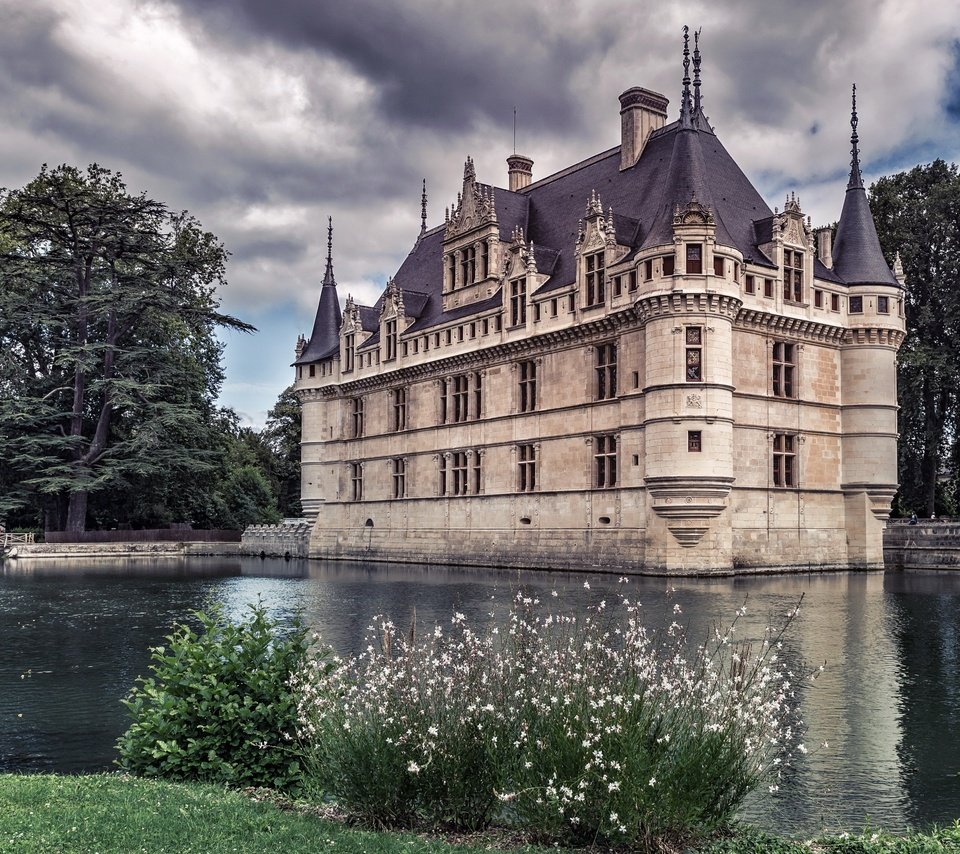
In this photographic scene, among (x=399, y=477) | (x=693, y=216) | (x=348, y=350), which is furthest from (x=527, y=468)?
(x=348, y=350)

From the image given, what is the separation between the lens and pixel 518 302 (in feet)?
149

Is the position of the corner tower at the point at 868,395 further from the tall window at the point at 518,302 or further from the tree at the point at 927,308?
the tall window at the point at 518,302

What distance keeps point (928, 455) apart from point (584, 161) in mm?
21449

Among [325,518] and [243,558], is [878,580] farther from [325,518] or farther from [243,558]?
[243,558]

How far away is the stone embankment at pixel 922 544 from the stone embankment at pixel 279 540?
102 ft

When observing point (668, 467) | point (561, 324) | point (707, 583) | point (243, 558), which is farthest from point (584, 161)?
point (243, 558)

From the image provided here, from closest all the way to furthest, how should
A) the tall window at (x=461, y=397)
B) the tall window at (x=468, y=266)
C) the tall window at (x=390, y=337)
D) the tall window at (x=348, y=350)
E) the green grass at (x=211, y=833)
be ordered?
the green grass at (x=211, y=833)
the tall window at (x=461, y=397)
the tall window at (x=468, y=266)
the tall window at (x=390, y=337)
the tall window at (x=348, y=350)

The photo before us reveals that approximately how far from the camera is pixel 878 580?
118ft

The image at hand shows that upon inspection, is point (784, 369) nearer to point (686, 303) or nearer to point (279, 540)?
point (686, 303)

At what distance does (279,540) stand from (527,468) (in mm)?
21824

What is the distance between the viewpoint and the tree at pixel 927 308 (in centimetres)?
4641

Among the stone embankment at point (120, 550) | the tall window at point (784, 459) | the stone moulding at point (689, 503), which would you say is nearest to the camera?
the stone moulding at point (689, 503)

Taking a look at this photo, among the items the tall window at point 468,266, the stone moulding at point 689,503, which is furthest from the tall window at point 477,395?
the stone moulding at point 689,503

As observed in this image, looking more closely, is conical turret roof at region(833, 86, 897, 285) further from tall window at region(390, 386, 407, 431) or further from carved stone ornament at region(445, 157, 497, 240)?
tall window at region(390, 386, 407, 431)
